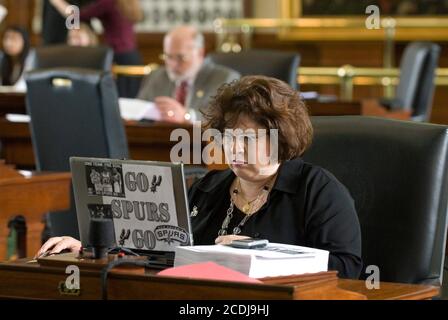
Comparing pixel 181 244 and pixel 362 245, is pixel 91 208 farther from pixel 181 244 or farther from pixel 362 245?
pixel 362 245

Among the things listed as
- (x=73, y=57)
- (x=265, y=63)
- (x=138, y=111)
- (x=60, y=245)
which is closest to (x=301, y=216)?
(x=60, y=245)

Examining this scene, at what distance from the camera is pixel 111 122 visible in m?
5.22

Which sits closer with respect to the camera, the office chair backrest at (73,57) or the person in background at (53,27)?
the office chair backrest at (73,57)

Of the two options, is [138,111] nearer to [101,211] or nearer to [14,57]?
[101,211]

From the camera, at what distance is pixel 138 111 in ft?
20.1

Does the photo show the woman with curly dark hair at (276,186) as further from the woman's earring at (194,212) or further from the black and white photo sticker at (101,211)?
the black and white photo sticker at (101,211)

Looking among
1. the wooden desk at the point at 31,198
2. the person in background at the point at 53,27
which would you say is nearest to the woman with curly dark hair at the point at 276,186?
the wooden desk at the point at 31,198

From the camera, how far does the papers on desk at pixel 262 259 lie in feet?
7.97

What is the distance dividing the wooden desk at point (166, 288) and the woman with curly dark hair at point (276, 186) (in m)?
0.26

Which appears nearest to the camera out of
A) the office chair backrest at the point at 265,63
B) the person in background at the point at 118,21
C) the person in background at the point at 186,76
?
the person in background at the point at 186,76

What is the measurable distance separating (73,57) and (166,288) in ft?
17.1

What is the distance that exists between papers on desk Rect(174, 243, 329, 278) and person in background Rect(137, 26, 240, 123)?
3.90 meters
